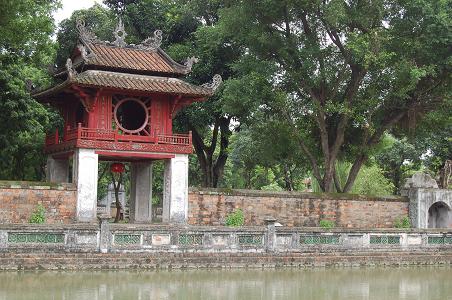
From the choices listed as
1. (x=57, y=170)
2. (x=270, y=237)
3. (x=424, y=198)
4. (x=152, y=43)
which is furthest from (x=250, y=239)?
(x=57, y=170)

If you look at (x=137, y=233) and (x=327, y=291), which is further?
(x=137, y=233)

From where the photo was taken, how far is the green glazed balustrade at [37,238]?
1927cm

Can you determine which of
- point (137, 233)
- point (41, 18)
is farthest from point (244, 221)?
point (41, 18)

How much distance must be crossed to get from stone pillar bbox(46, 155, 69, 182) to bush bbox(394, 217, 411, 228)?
13741mm

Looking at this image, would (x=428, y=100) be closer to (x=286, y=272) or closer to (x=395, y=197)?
(x=395, y=197)

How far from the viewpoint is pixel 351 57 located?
93.0ft

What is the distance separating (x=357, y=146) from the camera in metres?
31.4

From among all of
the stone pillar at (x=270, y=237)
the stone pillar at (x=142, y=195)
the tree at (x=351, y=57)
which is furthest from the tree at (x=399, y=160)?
the stone pillar at (x=270, y=237)

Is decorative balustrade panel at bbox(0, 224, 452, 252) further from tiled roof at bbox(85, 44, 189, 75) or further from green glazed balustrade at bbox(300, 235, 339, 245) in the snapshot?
tiled roof at bbox(85, 44, 189, 75)

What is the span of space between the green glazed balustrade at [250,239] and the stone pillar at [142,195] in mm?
7828

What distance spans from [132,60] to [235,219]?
731cm

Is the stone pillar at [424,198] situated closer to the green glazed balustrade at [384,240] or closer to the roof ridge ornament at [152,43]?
the green glazed balustrade at [384,240]

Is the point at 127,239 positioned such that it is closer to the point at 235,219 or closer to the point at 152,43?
the point at 235,219

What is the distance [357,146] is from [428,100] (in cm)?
370
